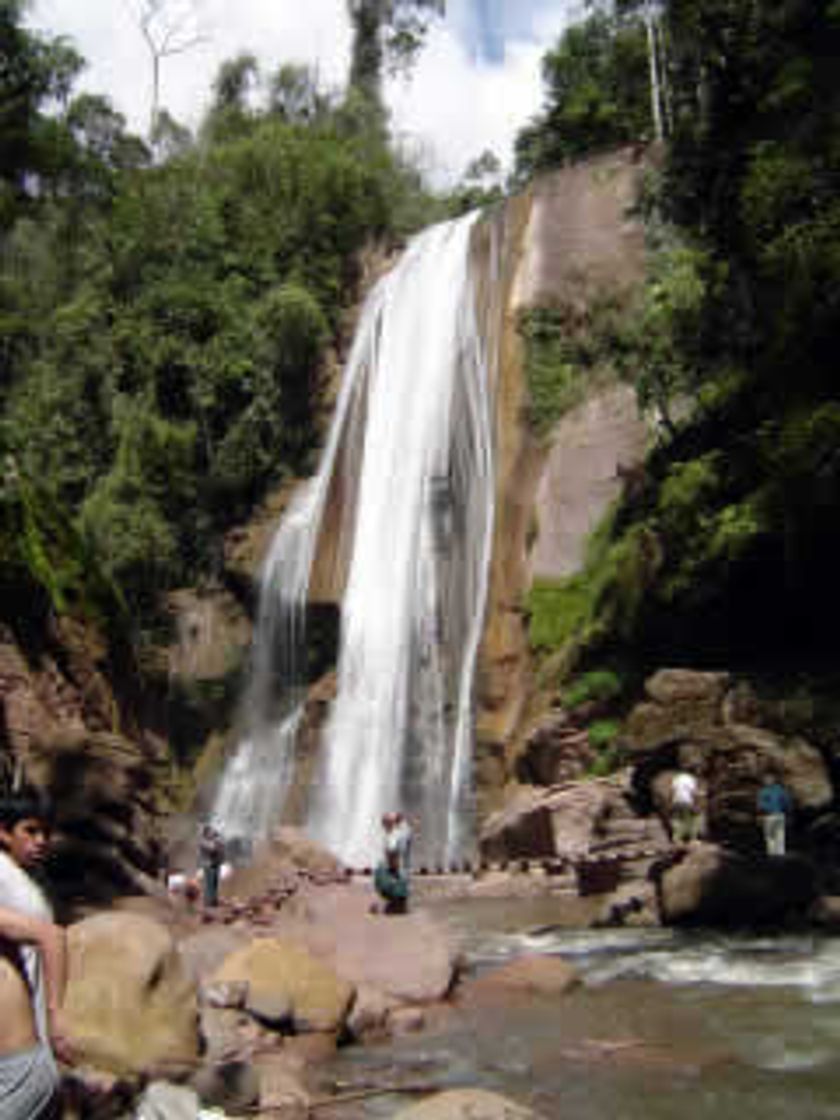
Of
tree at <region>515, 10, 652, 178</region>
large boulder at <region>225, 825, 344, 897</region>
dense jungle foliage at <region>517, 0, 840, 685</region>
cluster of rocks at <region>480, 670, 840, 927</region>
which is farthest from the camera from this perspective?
tree at <region>515, 10, 652, 178</region>

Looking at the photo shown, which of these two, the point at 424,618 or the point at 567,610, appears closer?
the point at 567,610

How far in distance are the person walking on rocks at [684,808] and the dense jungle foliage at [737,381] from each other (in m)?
3.63

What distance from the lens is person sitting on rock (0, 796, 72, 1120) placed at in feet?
10.1

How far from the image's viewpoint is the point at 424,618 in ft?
83.5

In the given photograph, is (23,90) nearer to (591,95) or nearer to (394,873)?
(394,873)

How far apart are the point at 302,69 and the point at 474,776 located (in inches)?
1539

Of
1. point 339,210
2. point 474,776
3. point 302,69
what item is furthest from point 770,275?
point 302,69

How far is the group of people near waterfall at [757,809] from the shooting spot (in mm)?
13344

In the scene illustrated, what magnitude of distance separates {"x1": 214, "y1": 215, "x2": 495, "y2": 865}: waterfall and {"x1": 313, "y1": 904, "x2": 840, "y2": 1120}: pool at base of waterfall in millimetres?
11827

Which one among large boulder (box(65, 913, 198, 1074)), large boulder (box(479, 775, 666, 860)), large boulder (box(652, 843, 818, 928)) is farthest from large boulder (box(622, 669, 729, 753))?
large boulder (box(65, 913, 198, 1074))

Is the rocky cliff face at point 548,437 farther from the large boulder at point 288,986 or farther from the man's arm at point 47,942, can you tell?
the man's arm at point 47,942

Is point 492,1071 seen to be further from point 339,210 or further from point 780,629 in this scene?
point 339,210

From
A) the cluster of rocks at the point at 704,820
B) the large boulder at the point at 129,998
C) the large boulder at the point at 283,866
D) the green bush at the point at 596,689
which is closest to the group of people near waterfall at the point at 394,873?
the cluster of rocks at the point at 704,820

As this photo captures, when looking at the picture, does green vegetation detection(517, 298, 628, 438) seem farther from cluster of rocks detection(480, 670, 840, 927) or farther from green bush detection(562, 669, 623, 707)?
cluster of rocks detection(480, 670, 840, 927)
